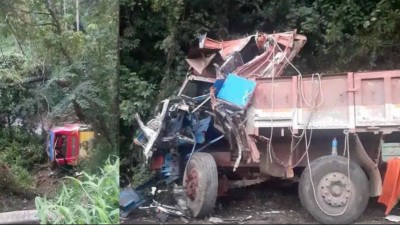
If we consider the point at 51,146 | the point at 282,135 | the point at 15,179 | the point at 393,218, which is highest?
the point at 282,135

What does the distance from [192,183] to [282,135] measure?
90 cm

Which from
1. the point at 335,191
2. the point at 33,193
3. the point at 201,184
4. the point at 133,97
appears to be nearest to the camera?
the point at 335,191

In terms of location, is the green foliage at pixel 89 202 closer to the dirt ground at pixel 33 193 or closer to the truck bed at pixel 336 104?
the dirt ground at pixel 33 193

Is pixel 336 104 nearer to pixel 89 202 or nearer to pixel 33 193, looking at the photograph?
pixel 89 202

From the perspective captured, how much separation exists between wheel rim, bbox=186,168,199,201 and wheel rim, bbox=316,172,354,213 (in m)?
1.05

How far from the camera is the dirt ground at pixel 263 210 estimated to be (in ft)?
15.4

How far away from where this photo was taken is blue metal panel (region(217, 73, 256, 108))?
507 centimetres

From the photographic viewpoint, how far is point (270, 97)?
16.8 feet

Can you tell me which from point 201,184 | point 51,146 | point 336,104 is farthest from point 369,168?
point 51,146

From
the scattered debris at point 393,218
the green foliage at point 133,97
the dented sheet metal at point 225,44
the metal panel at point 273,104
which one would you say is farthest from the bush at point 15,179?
the scattered debris at point 393,218

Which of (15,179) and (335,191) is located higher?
(335,191)

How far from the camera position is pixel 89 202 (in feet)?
14.4

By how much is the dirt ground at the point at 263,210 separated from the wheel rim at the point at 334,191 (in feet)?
0.61

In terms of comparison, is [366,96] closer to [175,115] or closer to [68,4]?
[175,115]
